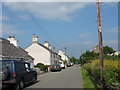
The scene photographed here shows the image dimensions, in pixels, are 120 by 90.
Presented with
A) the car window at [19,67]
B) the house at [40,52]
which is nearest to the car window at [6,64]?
the car window at [19,67]

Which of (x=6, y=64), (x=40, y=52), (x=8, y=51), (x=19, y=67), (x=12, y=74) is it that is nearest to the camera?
(x=12, y=74)

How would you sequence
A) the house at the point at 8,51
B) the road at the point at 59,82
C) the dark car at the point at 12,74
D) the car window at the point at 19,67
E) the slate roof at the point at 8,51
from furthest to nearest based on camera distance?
the slate roof at the point at 8,51 → the house at the point at 8,51 → the road at the point at 59,82 → the car window at the point at 19,67 → the dark car at the point at 12,74

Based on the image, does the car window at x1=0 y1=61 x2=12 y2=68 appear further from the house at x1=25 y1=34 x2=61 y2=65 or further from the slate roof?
the house at x1=25 y1=34 x2=61 y2=65

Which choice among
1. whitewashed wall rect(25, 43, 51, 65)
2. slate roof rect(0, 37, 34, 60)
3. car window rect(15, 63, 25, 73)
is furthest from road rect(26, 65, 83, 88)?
whitewashed wall rect(25, 43, 51, 65)

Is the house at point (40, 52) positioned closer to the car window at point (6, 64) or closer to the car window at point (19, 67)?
the car window at point (19, 67)

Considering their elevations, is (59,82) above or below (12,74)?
below

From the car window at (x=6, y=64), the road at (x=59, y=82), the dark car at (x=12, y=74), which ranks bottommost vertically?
the road at (x=59, y=82)

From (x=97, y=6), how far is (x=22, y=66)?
612 centimetres

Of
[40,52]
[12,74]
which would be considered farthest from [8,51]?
[40,52]

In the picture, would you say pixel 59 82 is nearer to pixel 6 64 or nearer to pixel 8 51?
pixel 6 64

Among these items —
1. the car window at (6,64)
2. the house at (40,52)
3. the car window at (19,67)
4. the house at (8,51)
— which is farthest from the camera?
the house at (40,52)

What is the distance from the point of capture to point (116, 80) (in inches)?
438

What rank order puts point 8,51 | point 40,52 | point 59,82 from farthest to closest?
point 40,52
point 8,51
point 59,82

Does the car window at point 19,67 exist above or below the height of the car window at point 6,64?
below
